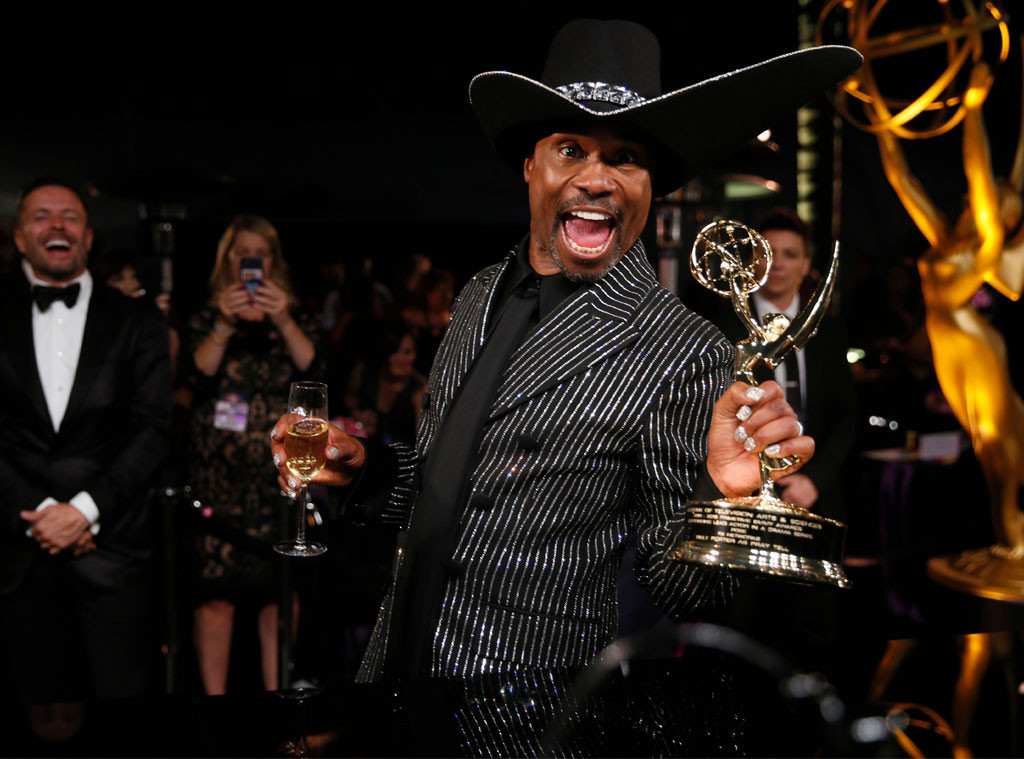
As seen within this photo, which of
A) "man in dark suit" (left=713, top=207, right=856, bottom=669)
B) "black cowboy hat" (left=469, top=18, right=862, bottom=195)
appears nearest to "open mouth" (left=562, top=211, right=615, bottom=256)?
"black cowboy hat" (left=469, top=18, right=862, bottom=195)

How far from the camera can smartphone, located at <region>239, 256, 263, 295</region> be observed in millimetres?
3618

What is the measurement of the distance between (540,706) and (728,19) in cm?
493

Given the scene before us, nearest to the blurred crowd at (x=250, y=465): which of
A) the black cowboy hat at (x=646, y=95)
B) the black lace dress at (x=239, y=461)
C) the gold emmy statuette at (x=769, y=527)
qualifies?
the black lace dress at (x=239, y=461)

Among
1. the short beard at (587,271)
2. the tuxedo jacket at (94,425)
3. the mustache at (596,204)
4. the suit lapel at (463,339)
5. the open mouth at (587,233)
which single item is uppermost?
the mustache at (596,204)

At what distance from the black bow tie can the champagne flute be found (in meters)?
1.74

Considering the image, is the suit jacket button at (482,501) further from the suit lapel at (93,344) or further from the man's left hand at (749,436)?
the suit lapel at (93,344)

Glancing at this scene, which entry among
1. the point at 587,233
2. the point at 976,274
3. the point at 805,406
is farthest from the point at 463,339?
the point at 976,274

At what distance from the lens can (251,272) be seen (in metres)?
3.64

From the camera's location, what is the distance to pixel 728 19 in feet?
17.9

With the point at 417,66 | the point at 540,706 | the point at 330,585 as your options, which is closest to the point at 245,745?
the point at 540,706

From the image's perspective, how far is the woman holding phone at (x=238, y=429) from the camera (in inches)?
142

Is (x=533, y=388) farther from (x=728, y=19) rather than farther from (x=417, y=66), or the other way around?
(x=417, y=66)

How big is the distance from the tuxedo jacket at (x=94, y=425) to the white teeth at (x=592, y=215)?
6.76 feet

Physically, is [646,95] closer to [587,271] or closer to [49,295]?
[587,271]
